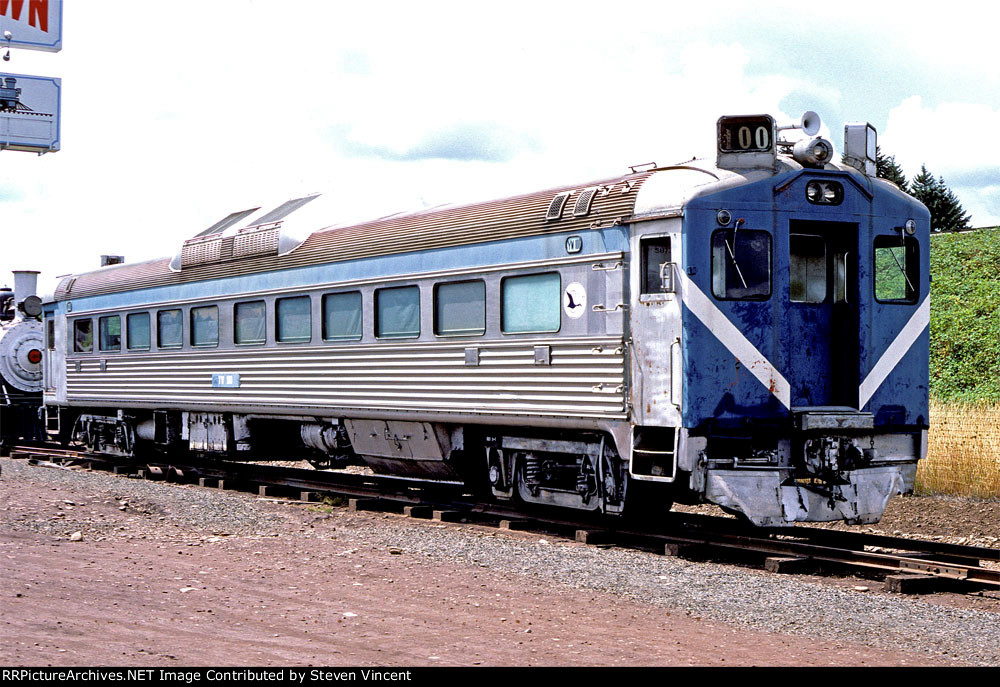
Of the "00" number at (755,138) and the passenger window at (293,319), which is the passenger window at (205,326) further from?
the "00" number at (755,138)

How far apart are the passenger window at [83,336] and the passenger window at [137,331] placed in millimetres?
1605

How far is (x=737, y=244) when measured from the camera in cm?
1052

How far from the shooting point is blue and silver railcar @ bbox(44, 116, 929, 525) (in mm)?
10398

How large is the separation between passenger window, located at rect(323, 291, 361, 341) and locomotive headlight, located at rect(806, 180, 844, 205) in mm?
5516

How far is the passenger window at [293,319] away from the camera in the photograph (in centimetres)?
1511

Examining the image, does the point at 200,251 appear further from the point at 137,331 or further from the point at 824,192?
the point at 824,192

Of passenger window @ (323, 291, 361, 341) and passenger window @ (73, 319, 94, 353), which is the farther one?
passenger window @ (73, 319, 94, 353)

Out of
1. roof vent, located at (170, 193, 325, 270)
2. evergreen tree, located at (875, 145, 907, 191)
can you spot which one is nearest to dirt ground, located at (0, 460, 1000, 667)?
roof vent, located at (170, 193, 325, 270)

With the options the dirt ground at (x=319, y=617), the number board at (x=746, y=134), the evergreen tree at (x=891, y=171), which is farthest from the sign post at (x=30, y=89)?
the evergreen tree at (x=891, y=171)

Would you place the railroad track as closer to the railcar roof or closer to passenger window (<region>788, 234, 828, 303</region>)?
passenger window (<region>788, 234, 828, 303</region>)

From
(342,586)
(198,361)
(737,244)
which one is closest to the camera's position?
(342,586)
